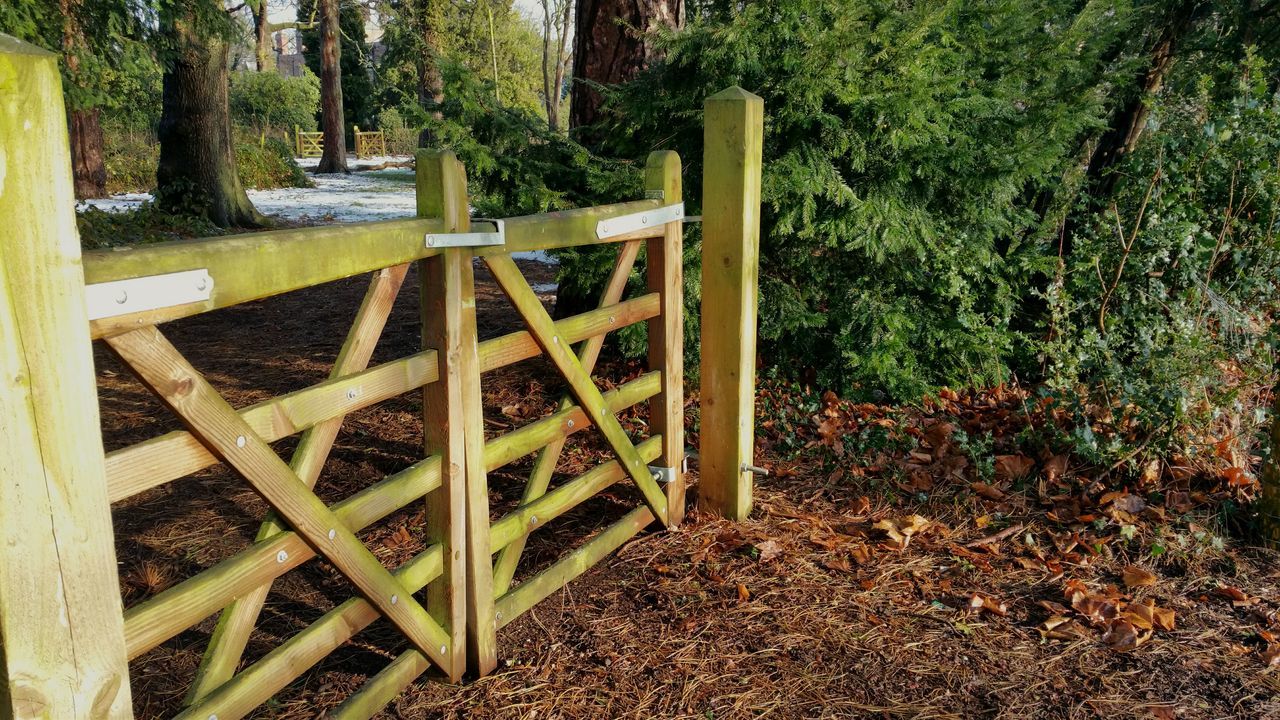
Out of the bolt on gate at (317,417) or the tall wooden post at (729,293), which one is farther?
the tall wooden post at (729,293)

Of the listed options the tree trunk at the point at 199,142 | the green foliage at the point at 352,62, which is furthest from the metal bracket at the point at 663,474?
the green foliage at the point at 352,62

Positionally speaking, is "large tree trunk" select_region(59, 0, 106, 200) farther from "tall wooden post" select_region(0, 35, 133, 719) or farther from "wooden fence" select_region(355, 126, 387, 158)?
"wooden fence" select_region(355, 126, 387, 158)

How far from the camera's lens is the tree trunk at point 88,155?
1666 centimetres

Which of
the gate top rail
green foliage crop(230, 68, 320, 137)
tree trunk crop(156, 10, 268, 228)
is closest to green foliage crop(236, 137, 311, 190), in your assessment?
green foliage crop(230, 68, 320, 137)

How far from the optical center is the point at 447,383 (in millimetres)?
2594

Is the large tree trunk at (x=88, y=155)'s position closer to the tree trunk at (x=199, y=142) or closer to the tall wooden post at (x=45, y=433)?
the tree trunk at (x=199, y=142)

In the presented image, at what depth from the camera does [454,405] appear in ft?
8.63

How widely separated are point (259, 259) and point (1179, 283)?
15.1 feet

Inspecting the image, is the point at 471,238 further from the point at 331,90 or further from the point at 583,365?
the point at 331,90

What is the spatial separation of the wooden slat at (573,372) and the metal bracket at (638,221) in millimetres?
416

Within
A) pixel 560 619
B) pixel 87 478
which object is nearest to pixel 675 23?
pixel 560 619

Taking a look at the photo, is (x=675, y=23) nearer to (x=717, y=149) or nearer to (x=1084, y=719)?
(x=717, y=149)

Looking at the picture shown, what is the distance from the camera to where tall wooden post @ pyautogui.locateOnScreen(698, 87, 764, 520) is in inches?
143

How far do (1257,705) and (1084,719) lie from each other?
0.53 meters
